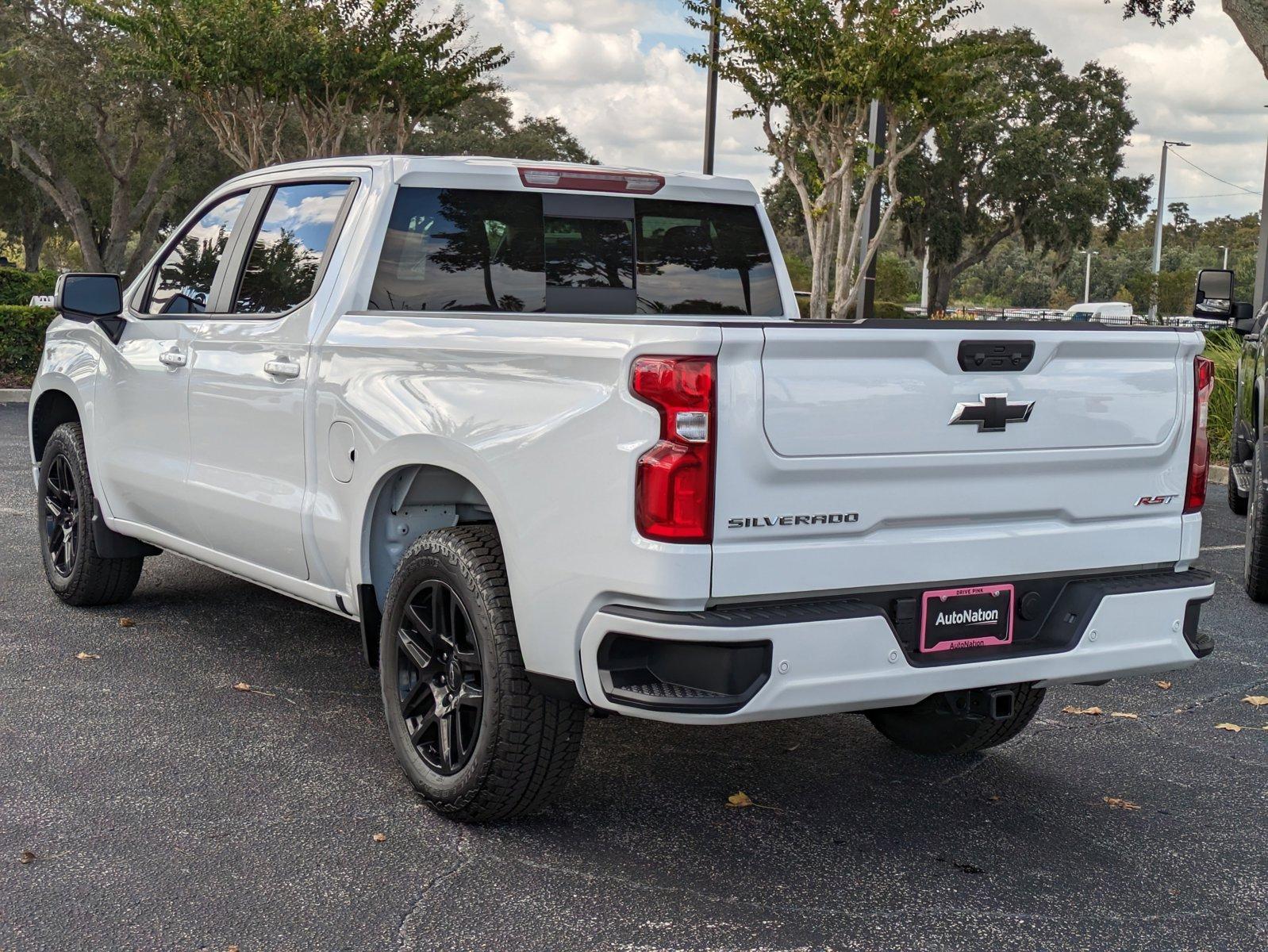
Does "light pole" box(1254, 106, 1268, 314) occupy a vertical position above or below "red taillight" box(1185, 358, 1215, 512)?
above

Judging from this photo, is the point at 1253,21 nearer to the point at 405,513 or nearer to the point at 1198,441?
the point at 1198,441

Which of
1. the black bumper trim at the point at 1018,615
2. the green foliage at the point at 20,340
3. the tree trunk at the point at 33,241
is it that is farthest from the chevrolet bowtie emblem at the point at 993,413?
the tree trunk at the point at 33,241

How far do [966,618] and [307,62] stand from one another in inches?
893

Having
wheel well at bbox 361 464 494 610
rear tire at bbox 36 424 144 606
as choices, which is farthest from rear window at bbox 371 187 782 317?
rear tire at bbox 36 424 144 606

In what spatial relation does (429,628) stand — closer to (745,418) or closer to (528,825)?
(528,825)

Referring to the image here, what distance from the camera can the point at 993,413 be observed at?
12.3 feet

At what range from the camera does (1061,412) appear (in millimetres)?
3861

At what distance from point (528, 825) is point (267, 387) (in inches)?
72.7

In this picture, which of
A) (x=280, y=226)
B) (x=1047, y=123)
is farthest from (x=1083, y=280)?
(x=280, y=226)

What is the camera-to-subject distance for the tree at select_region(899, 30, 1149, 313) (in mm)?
45438

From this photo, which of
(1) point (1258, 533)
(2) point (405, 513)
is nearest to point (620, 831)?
(2) point (405, 513)

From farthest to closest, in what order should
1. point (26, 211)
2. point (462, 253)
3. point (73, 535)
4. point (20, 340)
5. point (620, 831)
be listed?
point (26, 211)
point (20, 340)
point (73, 535)
point (462, 253)
point (620, 831)

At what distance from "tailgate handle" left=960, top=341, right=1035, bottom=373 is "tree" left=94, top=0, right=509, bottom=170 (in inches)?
876

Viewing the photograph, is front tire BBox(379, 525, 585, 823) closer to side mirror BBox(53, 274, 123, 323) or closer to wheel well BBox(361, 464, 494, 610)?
wheel well BBox(361, 464, 494, 610)
